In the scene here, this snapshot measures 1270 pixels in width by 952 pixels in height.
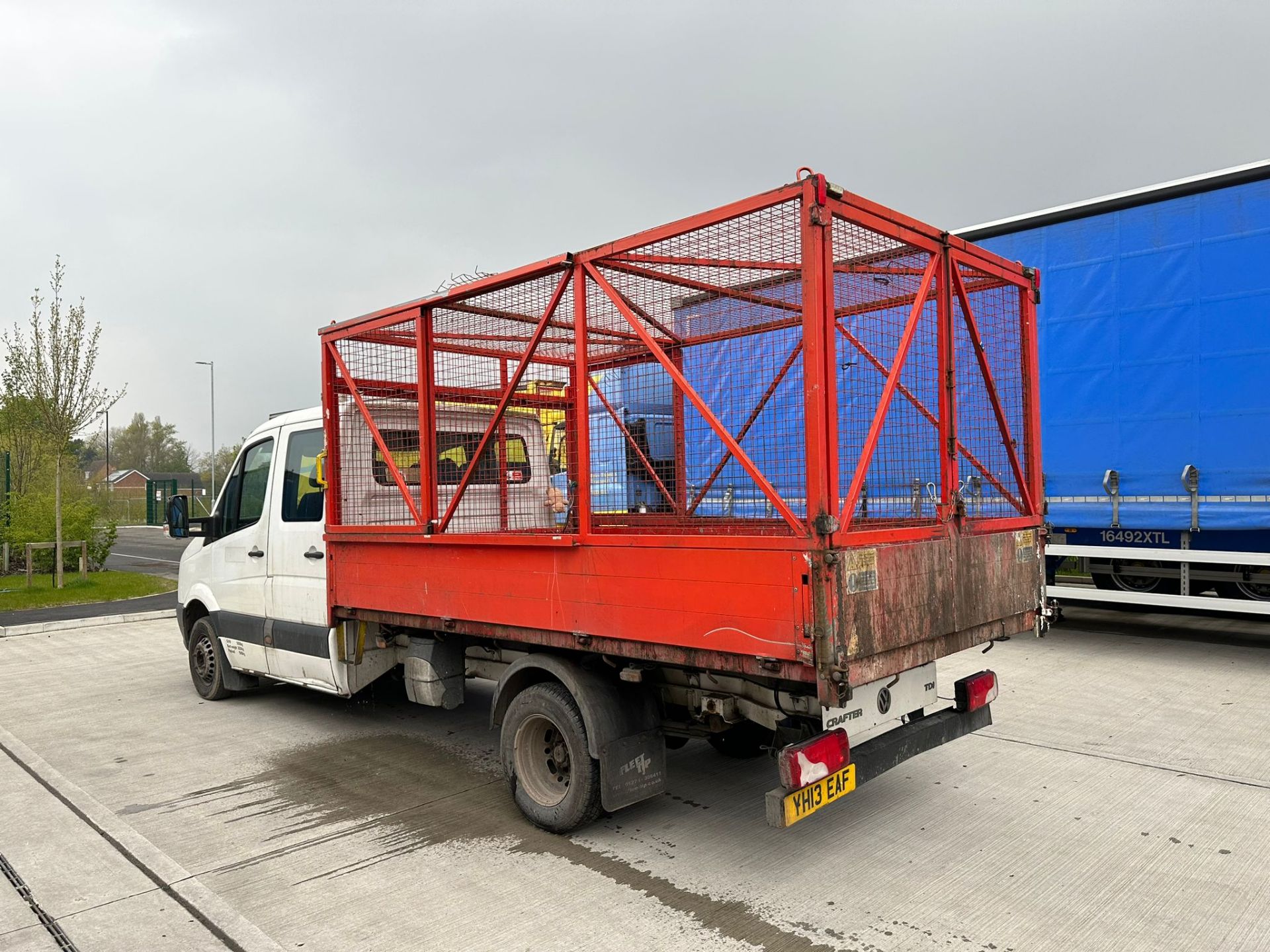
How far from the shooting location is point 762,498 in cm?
535

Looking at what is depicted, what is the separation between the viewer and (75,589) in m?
15.2

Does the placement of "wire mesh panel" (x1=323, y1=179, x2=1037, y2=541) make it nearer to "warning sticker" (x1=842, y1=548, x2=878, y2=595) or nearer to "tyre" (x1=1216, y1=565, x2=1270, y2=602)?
"warning sticker" (x1=842, y1=548, x2=878, y2=595)

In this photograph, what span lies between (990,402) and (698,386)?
79.4 inches

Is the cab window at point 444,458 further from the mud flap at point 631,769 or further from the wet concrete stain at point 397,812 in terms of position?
the mud flap at point 631,769

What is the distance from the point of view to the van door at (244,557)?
6.46 meters

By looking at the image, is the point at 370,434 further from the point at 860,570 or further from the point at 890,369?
the point at 860,570

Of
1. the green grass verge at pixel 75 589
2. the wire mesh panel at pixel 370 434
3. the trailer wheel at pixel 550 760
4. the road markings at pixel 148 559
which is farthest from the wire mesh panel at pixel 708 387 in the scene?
the road markings at pixel 148 559

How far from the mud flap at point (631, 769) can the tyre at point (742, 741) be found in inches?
45.1

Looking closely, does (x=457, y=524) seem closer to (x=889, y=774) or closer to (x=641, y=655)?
(x=641, y=655)

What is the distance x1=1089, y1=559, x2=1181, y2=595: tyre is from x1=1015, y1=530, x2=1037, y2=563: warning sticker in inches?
201

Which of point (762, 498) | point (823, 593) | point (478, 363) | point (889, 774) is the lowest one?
point (889, 774)

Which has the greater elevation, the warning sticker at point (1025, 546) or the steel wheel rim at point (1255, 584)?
the warning sticker at point (1025, 546)

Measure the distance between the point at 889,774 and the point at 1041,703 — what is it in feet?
7.27

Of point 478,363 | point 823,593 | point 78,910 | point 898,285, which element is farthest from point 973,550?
point 78,910
